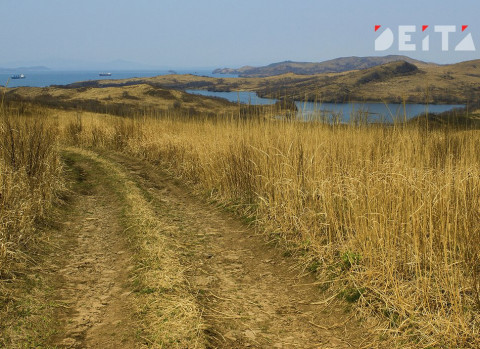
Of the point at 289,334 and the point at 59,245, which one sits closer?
the point at 289,334

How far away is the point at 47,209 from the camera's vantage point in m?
5.71

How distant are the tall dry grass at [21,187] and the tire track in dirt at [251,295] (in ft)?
5.81

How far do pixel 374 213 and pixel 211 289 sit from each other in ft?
5.56

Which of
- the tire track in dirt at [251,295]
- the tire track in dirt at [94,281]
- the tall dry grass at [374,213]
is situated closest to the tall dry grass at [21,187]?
the tire track in dirt at [94,281]

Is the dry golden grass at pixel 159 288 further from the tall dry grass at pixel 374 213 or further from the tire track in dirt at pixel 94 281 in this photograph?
the tall dry grass at pixel 374 213

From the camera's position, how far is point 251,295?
3.60m

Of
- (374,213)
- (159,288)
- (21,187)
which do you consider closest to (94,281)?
(159,288)

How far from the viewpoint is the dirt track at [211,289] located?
290cm

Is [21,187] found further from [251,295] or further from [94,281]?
[251,295]

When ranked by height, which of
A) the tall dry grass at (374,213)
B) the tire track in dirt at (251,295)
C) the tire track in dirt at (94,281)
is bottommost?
the tire track in dirt at (251,295)

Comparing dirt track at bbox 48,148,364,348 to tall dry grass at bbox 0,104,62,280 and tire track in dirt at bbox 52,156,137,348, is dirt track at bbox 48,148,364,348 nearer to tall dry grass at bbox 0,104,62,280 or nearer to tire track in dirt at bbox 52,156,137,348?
tire track in dirt at bbox 52,156,137,348

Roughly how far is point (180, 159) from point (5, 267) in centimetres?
622

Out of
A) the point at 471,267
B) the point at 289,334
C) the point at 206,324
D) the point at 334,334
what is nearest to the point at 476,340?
the point at 471,267

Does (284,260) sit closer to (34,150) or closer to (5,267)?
(5,267)
